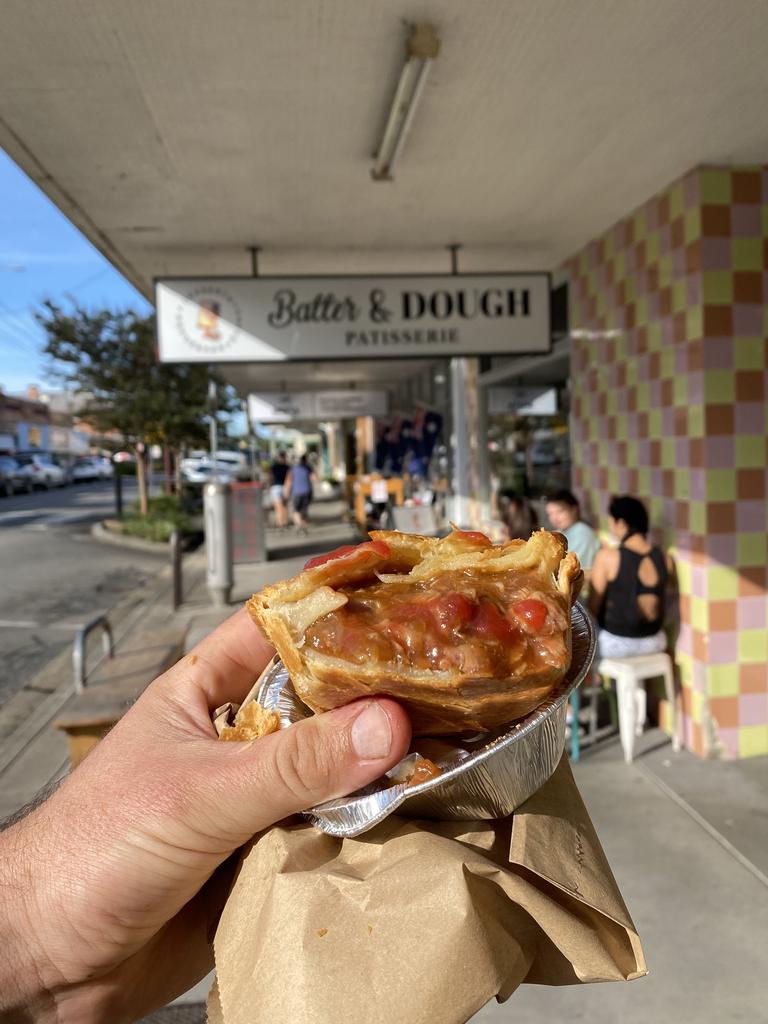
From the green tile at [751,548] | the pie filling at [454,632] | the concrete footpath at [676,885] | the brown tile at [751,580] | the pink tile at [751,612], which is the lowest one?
the concrete footpath at [676,885]

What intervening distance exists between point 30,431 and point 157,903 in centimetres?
6155

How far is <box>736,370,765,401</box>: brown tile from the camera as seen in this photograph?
14.1 feet

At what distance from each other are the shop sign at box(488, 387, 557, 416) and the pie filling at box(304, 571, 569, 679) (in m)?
6.18

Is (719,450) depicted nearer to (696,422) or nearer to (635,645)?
(696,422)

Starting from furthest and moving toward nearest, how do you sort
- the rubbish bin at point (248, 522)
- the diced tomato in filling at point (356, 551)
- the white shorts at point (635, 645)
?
1. the rubbish bin at point (248, 522)
2. the white shorts at point (635, 645)
3. the diced tomato in filling at point (356, 551)

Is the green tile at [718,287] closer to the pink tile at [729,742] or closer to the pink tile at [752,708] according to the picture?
the pink tile at [752,708]

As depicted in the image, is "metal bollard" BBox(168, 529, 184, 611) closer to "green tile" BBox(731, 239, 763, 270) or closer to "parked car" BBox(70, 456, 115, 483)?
"green tile" BBox(731, 239, 763, 270)

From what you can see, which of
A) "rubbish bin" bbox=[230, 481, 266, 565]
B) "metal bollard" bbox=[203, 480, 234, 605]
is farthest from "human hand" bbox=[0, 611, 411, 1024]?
"rubbish bin" bbox=[230, 481, 266, 565]

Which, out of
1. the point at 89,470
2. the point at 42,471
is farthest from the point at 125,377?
the point at 89,470

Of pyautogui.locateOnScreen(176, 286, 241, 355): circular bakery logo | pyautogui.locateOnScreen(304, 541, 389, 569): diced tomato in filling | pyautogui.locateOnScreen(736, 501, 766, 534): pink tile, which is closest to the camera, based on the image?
pyautogui.locateOnScreen(304, 541, 389, 569): diced tomato in filling

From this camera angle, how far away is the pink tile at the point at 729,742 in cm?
456

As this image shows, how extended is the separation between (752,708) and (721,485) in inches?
58.5

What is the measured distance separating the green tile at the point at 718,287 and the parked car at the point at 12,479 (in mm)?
32685

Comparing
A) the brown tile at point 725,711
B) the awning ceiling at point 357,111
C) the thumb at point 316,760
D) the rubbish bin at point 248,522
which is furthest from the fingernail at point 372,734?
the rubbish bin at point 248,522
